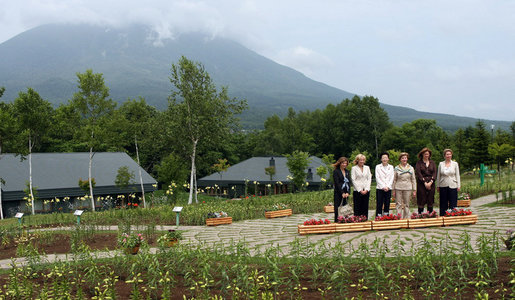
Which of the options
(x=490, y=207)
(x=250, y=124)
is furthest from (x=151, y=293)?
(x=250, y=124)

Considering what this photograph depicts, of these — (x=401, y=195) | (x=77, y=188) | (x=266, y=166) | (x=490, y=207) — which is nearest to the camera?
(x=401, y=195)

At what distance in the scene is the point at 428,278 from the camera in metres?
5.66

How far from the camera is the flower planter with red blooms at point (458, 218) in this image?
10.5 m

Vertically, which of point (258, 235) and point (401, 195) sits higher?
point (401, 195)

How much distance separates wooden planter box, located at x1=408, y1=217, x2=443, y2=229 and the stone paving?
0.14 meters

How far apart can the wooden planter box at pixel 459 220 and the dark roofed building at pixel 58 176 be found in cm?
2595

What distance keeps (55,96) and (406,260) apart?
619ft

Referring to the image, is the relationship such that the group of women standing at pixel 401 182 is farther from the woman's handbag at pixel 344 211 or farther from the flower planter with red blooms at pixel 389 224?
the flower planter with red blooms at pixel 389 224

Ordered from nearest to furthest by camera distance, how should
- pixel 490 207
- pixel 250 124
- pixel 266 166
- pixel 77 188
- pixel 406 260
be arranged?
pixel 406 260
pixel 490 207
pixel 77 188
pixel 266 166
pixel 250 124

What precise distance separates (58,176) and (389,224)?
2878 centimetres

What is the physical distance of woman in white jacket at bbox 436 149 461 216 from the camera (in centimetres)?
1091

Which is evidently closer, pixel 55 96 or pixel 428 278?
pixel 428 278

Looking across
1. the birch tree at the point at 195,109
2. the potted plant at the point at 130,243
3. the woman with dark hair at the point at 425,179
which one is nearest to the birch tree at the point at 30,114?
the birch tree at the point at 195,109

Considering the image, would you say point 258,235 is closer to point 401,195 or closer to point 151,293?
point 401,195
